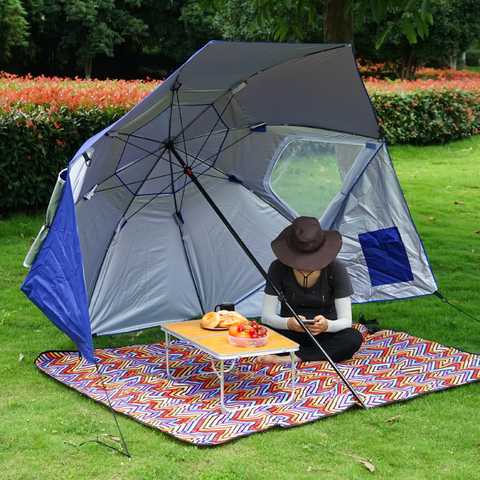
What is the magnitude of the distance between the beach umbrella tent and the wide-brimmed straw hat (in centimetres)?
62

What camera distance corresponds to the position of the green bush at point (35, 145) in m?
7.37

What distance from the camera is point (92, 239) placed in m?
5.02

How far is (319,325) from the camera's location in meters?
4.43

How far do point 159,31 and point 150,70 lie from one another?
4481 millimetres

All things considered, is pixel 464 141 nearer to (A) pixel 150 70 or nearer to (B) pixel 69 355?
(B) pixel 69 355

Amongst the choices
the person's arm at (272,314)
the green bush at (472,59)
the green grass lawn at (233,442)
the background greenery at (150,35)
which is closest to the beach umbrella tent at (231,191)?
the green grass lawn at (233,442)

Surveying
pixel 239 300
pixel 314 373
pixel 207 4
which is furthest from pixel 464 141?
pixel 314 373

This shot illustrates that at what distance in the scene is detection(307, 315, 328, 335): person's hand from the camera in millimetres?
4426

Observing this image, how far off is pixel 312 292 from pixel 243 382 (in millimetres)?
843

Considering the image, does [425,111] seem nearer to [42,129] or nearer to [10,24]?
[42,129]

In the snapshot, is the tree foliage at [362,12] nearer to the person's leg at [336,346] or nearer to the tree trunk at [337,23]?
the tree trunk at [337,23]

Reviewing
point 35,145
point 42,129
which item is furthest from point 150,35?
point 35,145

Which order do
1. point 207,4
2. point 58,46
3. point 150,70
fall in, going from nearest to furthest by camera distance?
1. point 207,4
2. point 58,46
3. point 150,70

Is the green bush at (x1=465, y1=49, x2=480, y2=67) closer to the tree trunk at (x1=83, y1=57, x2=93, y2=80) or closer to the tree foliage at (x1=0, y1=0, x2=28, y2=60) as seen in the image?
the tree trunk at (x1=83, y1=57, x2=93, y2=80)
